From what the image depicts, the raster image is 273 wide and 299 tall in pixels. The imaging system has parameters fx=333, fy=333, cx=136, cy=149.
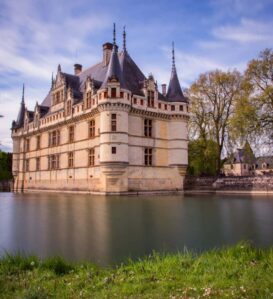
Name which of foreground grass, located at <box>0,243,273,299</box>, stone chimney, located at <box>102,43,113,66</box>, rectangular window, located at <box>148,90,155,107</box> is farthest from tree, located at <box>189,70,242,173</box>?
foreground grass, located at <box>0,243,273,299</box>

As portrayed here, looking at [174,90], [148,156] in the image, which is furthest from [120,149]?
[174,90]

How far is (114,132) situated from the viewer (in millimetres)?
25984

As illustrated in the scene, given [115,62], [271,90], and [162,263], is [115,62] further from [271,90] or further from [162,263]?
[162,263]

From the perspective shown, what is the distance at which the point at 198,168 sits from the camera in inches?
1380

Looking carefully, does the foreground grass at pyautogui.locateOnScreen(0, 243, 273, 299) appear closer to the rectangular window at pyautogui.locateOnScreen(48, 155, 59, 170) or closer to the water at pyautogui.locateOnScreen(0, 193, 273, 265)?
the water at pyautogui.locateOnScreen(0, 193, 273, 265)

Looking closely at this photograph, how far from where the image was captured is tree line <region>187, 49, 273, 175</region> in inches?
1014

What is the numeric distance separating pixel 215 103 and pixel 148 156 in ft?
28.7

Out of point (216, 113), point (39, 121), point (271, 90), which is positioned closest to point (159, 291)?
point (271, 90)

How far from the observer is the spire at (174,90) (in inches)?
1196

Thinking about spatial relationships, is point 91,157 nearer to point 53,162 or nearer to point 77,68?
point 53,162

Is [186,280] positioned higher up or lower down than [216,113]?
lower down

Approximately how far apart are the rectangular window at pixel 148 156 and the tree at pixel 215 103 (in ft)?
21.0

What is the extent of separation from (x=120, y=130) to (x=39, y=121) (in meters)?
14.7

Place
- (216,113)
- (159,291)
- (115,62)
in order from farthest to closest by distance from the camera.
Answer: (216,113) < (115,62) < (159,291)
